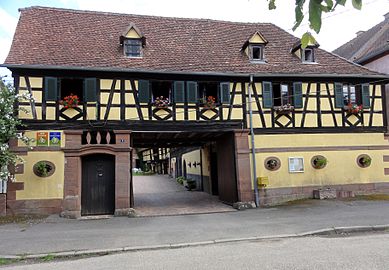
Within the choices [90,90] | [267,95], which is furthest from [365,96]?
[90,90]

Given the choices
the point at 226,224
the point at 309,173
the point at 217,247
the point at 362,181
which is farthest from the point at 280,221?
the point at 362,181

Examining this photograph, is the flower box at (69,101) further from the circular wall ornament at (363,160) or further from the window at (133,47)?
the circular wall ornament at (363,160)

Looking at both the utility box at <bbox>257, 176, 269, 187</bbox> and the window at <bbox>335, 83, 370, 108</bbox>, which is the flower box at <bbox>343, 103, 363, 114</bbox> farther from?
A: the utility box at <bbox>257, 176, 269, 187</bbox>

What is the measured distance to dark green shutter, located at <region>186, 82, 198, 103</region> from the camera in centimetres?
1538

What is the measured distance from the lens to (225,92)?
51.5 feet

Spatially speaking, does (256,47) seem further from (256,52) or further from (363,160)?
(363,160)

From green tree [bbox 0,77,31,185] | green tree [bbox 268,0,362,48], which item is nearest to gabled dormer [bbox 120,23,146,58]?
green tree [bbox 0,77,31,185]

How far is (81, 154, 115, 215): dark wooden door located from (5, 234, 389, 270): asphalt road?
21.9ft

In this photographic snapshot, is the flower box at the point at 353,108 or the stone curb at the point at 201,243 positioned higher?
the flower box at the point at 353,108

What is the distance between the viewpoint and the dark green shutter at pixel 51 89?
46.1 feet

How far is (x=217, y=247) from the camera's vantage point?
27.5ft

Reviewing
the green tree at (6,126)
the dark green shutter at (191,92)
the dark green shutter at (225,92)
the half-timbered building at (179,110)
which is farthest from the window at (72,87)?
the dark green shutter at (225,92)

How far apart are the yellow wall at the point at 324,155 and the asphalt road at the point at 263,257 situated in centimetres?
708

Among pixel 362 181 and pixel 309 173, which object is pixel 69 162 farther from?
pixel 362 181
